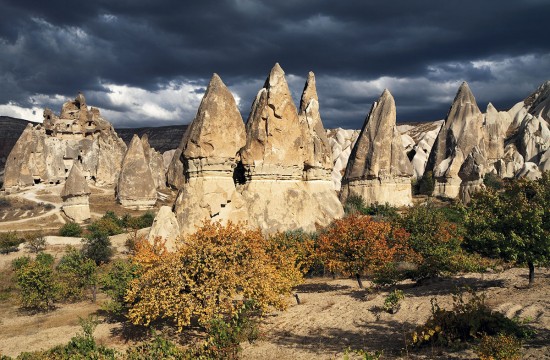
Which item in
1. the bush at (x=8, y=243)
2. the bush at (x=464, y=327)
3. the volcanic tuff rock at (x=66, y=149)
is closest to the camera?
the bush at (x=464, y=327)

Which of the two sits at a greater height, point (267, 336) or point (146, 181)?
point (146, 181)

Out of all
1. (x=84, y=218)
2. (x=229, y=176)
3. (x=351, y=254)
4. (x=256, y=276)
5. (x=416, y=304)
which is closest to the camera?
(x=256, y=276)

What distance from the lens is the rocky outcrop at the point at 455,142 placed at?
42344 millimetres

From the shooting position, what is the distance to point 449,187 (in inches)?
1658

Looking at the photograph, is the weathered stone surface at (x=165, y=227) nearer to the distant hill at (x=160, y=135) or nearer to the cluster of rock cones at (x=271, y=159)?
the cluster of rock cones at (x=271, y=159)

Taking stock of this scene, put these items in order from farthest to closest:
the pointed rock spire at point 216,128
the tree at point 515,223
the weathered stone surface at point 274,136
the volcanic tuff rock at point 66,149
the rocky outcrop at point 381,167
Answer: the volcanic tuff rock at point 66,149 < the rocky outcrop at point 381,167 < the weathered stone surface at point 274,136 < the pointed rock spire at point 216,128 < the tree at point 515,223

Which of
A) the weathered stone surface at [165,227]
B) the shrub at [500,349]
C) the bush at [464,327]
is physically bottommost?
the bush at [464,327]

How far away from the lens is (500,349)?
6371 mm

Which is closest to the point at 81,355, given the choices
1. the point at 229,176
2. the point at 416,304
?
the point at 416,304

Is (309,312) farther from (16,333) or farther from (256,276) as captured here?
(16,333)

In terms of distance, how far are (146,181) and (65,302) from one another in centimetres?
2622

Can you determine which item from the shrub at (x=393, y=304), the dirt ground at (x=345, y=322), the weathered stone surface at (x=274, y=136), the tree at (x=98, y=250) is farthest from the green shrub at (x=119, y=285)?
the weathered stone surface at (x=274, y=136)

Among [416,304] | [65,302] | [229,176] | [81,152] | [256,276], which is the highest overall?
[81,152]

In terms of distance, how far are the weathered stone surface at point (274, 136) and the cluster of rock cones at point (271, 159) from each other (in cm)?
5
